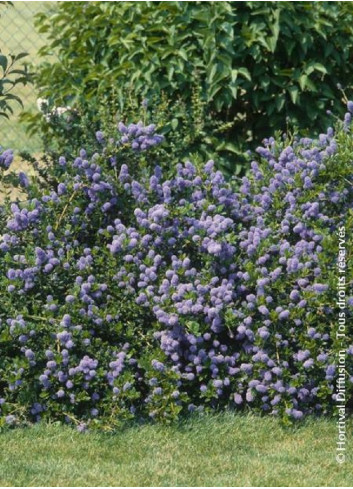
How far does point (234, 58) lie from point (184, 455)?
2.77 m

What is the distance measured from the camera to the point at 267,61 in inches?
236

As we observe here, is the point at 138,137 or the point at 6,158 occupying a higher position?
the point at 6,158

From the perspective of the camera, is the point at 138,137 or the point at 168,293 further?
the point at 138,137

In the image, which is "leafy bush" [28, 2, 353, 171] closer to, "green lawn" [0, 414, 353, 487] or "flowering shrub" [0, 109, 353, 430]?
"flowering shrub" [0, 109, 353, 430]

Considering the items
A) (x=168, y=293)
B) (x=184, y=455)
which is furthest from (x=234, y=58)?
(x=184, y=455)

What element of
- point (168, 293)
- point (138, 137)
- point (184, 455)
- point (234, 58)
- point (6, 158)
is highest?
point (6, 158)

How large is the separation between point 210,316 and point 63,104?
2.69m

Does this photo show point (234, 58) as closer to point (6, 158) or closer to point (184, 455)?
point (6, 158)

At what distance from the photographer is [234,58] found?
5938mm

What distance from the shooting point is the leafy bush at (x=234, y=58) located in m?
5.82

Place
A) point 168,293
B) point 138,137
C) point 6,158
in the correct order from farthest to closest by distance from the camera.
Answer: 1. point 138,137
2. point 6,158
3. point 168,293

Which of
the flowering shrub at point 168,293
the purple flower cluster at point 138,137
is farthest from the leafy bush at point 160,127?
the flowering shrub at point 168,293

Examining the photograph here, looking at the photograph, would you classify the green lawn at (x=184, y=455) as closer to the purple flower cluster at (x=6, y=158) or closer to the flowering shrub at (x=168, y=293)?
the flowering shrub at (x=168, y=293)

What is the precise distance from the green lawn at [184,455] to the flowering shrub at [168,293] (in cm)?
11
